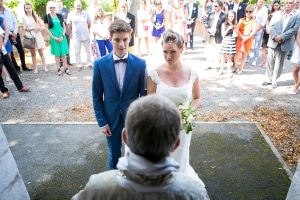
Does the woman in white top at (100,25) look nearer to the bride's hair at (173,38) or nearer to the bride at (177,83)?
the bride at (177,83)

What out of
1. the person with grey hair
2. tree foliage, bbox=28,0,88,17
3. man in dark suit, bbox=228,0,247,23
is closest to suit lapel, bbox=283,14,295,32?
man in dark suit, bbox=228,0,247,23

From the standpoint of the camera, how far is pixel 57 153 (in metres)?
4.41

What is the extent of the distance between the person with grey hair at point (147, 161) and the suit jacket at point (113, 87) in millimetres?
1722

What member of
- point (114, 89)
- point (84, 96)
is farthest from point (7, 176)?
point (84, 96)

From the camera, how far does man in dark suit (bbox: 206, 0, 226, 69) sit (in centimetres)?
809

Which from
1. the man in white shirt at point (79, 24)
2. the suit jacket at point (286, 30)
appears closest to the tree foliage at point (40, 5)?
the man in white shirt at point (79, 24)

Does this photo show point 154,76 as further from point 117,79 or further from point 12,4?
point 12,4

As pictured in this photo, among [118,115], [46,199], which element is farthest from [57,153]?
[118,115]

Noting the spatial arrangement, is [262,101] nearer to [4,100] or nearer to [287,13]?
[287,13]

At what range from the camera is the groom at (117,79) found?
2832 millimetres

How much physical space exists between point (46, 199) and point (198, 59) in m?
8.35

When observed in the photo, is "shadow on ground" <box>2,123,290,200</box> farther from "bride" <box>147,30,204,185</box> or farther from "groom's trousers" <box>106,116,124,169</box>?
"bride" <box>147,30,204,185</box>

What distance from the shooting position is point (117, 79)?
292 centimetres

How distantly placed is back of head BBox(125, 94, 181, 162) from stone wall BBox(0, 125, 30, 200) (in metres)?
2.21
